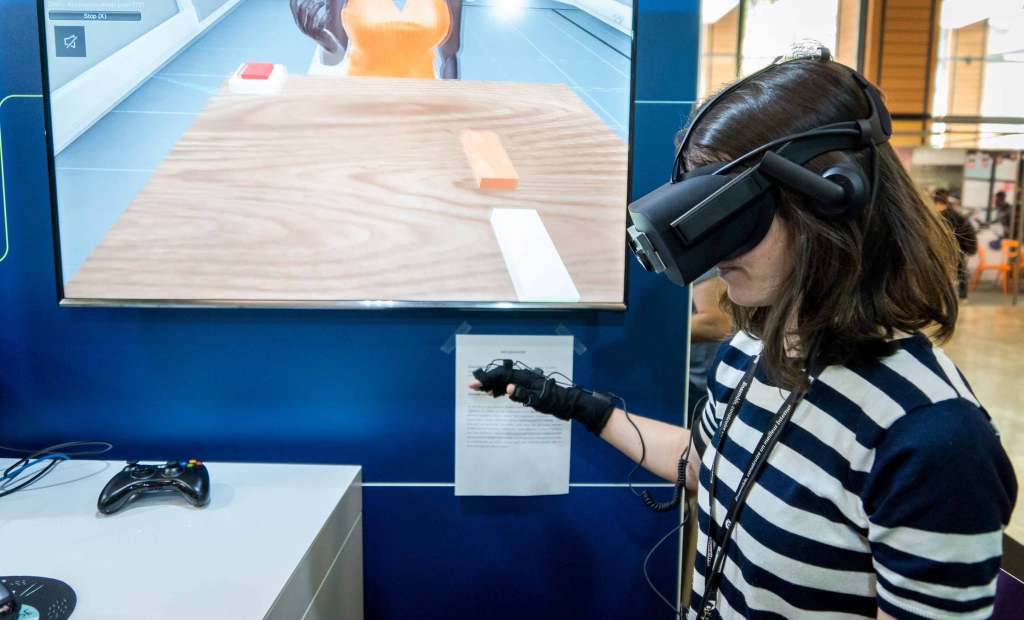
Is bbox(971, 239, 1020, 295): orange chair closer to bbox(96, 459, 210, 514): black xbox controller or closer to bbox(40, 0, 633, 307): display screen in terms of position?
bbox(40, 0, 633, 307): display screen

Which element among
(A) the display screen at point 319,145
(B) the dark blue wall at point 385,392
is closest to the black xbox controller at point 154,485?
(B) the dark blue wall at point 385,392

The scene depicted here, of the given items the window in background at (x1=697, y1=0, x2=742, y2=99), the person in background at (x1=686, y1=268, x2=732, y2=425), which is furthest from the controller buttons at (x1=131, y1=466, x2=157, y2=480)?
the window in background at (x1=697, y1=0, x2=742, y2=99)

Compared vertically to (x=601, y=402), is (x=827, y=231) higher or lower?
higher

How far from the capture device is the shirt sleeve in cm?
60

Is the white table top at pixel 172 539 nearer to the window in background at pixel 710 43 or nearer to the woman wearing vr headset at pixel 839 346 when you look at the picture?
the woman wearing vr headset at pixel 839 346

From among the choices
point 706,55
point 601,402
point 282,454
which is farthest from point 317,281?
point 706,55

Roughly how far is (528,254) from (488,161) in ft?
0.69

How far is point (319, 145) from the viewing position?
51.8 inches

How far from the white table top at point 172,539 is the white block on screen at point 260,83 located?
78 centimetres

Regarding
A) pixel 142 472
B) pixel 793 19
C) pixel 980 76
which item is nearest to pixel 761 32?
pixel 793 19

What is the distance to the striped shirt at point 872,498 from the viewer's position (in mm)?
609

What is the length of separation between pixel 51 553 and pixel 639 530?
1116 mm

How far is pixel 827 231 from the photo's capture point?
0.67m

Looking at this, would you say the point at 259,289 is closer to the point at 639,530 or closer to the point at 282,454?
the point at 282,454
